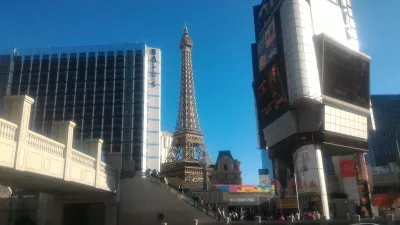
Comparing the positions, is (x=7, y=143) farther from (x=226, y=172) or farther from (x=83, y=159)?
(x=226, y=172)

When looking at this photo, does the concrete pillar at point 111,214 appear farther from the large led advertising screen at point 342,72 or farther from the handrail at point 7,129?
the large led advertising screen at point 342,72

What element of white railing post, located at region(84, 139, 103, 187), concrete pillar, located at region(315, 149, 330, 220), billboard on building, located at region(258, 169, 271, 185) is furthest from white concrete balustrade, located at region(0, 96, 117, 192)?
billboard on building, located at region(258, 169, 271, 185)

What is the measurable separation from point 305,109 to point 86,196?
26.7m

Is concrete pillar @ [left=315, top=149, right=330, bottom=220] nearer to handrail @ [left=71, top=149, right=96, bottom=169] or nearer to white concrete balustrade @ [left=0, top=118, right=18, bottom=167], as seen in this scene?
handrail @ [left=71, top=149, right=96, bottom=169]

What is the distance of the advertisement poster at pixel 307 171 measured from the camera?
38.9 meters

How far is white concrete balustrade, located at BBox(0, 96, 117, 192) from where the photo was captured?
15.4 meters

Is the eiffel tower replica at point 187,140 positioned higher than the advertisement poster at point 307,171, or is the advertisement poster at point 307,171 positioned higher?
the eiffel tower replica at point 187,140

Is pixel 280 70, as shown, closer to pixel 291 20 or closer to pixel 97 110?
pixel 291 20

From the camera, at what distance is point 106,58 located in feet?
285

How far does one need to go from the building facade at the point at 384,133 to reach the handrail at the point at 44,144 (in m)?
132

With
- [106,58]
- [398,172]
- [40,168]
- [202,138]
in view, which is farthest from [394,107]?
[40,168]

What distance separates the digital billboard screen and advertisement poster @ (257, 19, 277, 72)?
4.28 ft

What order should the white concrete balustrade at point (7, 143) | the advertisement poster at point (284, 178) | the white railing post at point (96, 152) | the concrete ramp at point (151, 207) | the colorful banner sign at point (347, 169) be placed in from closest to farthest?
the white concrete balustrade at point (7, 143)
the white railing post at point (96, 152)
the concrete ramp at point (151, 207)
the advertisement poster at point (284, 178)
the colorful banner sign at point (347, 169)

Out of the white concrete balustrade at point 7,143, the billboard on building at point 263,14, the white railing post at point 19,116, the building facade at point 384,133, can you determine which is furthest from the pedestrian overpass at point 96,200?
the building facade at point 384,133
